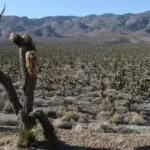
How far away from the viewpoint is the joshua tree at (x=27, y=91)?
1195 centimetres

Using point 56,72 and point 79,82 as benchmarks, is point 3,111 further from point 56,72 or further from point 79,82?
point 56,72

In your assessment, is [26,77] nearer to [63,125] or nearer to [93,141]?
[93,141]

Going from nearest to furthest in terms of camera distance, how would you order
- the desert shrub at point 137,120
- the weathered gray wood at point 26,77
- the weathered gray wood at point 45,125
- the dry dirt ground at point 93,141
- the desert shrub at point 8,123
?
1. the weathered gray wood at point 45,125
2. the dry dirt ground at point 93,141
3. the weathered gray wood at point 26,77
4. the desert shrub at point 8,123
5. the desert shrub at point 137,120

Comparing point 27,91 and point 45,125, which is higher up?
point 27,91

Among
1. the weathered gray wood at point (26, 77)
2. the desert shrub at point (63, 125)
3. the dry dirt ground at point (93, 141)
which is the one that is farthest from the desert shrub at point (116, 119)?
the weathered gray wood at point (26, 77)

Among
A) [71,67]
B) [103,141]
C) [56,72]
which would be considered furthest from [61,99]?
[71,67]

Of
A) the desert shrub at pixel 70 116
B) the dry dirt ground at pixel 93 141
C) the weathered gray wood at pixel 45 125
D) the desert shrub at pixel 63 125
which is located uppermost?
the weathered gray wood at pixel 45 125

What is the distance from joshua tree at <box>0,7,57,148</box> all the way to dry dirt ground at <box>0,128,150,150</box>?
21.9 inches

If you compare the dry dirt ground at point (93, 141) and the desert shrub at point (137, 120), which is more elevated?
the dry dirt ground at point (93, 141)

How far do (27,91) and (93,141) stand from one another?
2.76 meters

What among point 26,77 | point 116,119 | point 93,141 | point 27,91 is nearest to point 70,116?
point 116,119

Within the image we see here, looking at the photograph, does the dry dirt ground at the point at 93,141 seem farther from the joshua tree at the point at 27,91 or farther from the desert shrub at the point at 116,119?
the desert shrub at the point at 116,119

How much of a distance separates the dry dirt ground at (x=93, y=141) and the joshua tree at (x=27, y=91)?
557mm

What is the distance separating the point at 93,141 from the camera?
12.8 m
